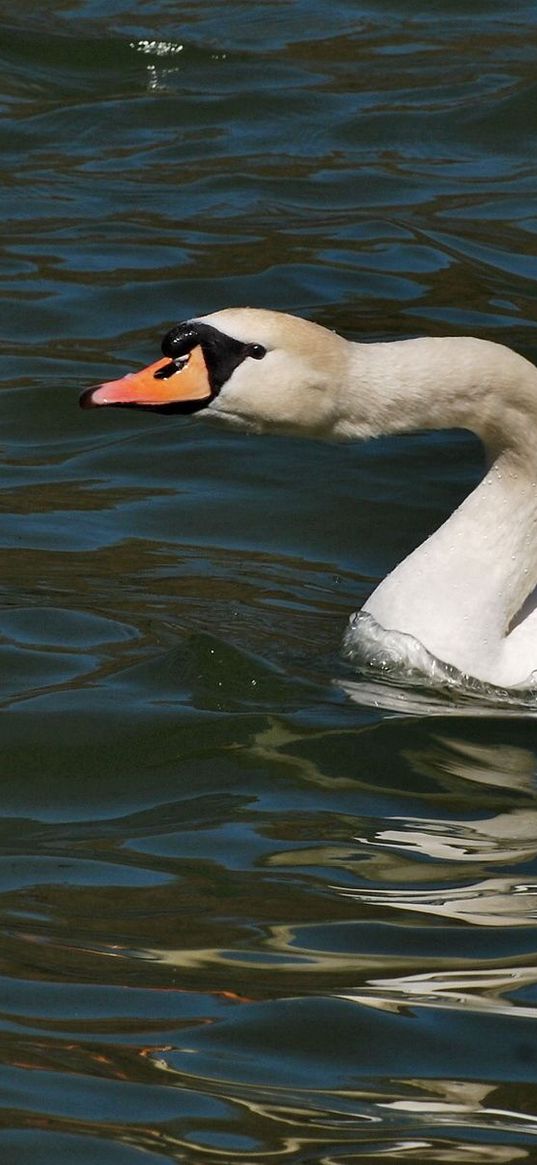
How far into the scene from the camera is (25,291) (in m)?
9.38

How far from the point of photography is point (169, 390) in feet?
18.1

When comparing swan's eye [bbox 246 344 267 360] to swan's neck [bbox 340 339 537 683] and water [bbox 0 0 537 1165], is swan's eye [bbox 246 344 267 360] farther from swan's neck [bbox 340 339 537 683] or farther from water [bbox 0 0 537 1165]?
water [bbox 0 0 537 1165]

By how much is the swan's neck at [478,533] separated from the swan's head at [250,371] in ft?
0.54

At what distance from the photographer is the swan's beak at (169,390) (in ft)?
18.1

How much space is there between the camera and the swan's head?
18.0 ft

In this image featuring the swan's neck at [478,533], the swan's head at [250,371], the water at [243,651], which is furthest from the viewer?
the swan's neck at [478,533]

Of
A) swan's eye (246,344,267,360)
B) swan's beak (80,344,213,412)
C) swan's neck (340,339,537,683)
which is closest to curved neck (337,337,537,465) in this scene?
swan's neck (340,339,537,683)

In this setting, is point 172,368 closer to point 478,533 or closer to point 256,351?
point 256,351

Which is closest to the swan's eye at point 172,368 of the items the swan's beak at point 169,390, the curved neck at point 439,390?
the swan's beak at point 169,390

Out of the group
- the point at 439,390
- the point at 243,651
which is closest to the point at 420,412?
the point at 439,390

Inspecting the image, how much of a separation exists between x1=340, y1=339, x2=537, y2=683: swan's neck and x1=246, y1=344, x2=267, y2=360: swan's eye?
0.30m

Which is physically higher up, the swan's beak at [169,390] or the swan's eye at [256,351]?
the swan's eye at [256,351]

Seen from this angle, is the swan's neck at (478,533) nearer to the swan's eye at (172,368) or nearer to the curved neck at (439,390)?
the curved neck at (439,390)

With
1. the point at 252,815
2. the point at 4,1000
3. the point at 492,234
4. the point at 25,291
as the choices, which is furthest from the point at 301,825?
the point at 492,234
